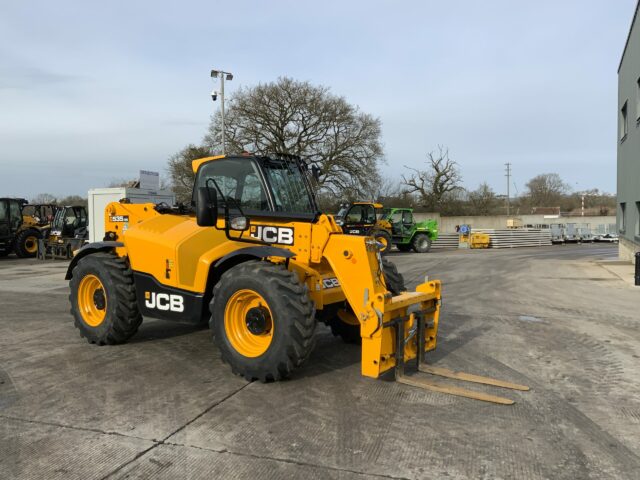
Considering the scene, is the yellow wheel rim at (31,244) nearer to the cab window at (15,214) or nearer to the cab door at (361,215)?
the cab window at (15,214)

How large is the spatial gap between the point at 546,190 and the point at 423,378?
77.2m

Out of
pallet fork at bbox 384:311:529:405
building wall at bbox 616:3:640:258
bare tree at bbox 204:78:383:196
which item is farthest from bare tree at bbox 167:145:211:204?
pallet fork at bbox 384:311:529:405

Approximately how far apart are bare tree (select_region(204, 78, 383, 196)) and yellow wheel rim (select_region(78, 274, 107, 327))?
3015 cm

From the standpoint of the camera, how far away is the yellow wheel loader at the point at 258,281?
192 inches

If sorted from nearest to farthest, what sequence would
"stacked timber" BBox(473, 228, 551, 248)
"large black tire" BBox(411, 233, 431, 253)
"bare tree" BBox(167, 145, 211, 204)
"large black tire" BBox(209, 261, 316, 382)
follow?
"large black tire" BBox(209, 261, 316, 382), "large black tire" BBox(411, 233, 431, 253), "stacked timber" BBox(473, 228, 551, 248), "bare tree" BBox(167, 145, 211, 204)

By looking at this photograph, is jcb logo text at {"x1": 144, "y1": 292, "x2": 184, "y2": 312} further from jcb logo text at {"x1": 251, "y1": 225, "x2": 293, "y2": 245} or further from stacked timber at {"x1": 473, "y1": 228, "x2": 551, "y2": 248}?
stacked timber at {"x1": 473, "y1": 228, "x2": 551, "y2": 248}

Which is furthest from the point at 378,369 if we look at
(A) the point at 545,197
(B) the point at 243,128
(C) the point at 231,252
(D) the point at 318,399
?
(A) the point at 545,197

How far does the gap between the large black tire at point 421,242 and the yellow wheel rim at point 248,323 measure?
2230cm

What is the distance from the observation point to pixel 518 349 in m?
6.73

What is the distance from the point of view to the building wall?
689 inches

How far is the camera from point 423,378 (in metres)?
5.29

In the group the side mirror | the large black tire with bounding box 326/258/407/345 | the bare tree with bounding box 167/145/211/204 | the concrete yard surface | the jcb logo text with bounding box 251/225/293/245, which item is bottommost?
the concrete yard surface

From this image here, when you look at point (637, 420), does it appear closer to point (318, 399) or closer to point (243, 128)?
point (318, 399)

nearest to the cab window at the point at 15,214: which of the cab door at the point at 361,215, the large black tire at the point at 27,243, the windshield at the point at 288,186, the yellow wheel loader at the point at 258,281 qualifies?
the large black tire at the point at 27,243
